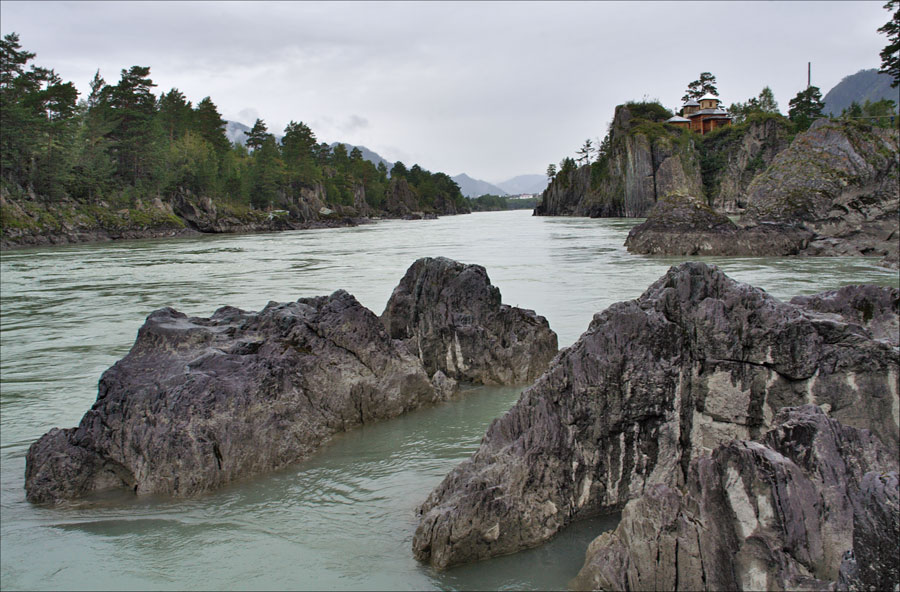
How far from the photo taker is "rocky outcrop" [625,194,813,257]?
25.0 m

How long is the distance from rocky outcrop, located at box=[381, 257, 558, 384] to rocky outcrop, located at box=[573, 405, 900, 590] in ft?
15.0

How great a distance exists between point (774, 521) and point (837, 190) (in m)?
28.9

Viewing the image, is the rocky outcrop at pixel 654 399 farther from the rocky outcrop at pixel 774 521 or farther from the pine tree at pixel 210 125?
the pine tree at pixel 210 125

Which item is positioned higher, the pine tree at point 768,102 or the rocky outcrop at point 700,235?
the pine tree at point 768,102

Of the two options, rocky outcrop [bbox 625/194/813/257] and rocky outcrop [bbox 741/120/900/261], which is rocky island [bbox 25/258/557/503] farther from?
rocky outcrop [bbox 741/120/900/261]

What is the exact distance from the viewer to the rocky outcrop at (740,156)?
66.8 meters

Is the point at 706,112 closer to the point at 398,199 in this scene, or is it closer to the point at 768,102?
the point at 768,102

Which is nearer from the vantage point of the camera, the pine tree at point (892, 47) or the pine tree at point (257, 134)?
the pine tree at point (892, 47)

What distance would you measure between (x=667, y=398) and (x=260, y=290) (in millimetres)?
15128

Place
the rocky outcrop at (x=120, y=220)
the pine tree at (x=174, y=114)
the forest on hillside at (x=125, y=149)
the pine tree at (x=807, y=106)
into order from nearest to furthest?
1. the rocky outcrop at (x=120, y=220)
2. the forest on hillside at (x=125, y=149)
3. the pine tree at (x=807, y=106)
4. the pine tree at (x=174, y=114)

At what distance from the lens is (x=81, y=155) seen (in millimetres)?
55125

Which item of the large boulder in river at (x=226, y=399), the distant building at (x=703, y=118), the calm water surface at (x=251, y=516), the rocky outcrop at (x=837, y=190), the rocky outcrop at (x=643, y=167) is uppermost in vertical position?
the distant building at (x=703, y=118)

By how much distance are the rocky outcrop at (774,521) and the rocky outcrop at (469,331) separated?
457 cm

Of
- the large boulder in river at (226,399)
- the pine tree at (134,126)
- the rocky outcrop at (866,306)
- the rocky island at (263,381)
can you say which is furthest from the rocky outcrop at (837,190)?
the pine tree at (134,126)
